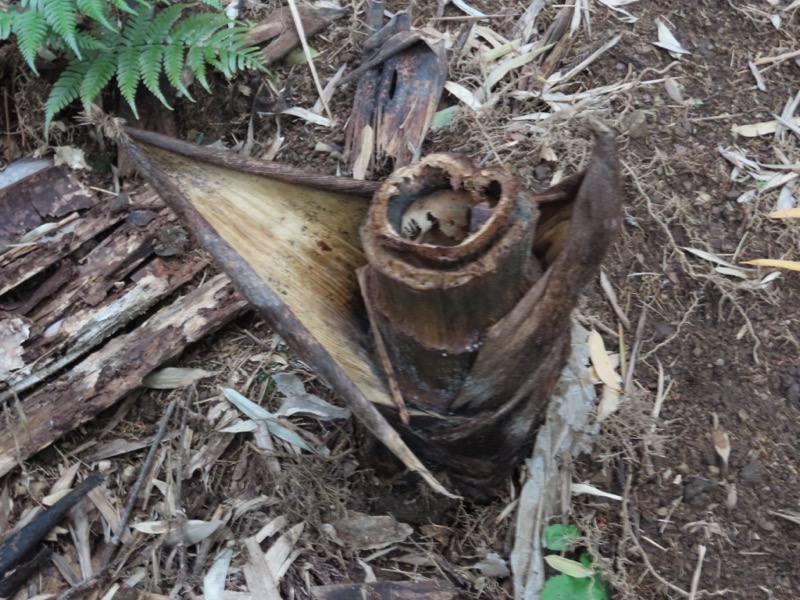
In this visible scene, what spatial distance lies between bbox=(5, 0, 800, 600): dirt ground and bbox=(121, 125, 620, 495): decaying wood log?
11.7 inches

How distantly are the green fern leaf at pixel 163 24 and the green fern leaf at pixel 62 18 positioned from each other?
0.87 feet

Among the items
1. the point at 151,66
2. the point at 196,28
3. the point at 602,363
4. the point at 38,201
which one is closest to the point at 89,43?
Answer: the point at 151,66

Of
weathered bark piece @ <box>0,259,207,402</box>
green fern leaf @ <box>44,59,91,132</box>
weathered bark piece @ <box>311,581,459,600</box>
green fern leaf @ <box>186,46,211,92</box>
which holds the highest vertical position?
green fern leaf @ <box>44,59,91,132</box>

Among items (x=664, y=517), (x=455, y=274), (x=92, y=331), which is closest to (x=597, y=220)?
(x=455, y=274)

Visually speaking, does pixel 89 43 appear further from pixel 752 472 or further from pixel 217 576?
pixel 752 472

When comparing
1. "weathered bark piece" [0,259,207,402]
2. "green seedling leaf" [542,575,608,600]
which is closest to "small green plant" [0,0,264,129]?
"weathered bark piece" [0,259,207,402]

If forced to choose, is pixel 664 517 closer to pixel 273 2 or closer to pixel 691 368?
pixel 691 368

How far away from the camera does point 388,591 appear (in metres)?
1.54

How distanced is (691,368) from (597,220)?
0.86 metres

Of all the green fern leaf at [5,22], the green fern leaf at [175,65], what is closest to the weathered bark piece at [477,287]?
the green fern leaf at [175,65]

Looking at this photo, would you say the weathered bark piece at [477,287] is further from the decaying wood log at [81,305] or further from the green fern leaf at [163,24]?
the green fern leaf at [163,24]

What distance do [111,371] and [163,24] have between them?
47.6 inches

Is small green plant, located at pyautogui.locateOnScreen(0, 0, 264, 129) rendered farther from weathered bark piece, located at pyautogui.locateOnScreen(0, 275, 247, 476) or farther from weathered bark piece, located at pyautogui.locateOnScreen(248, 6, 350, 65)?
weathered bark piece, located at pyautogui.locateOnScreen(0, 275, 247, 476)

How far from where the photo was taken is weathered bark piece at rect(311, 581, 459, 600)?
1.53 meters
